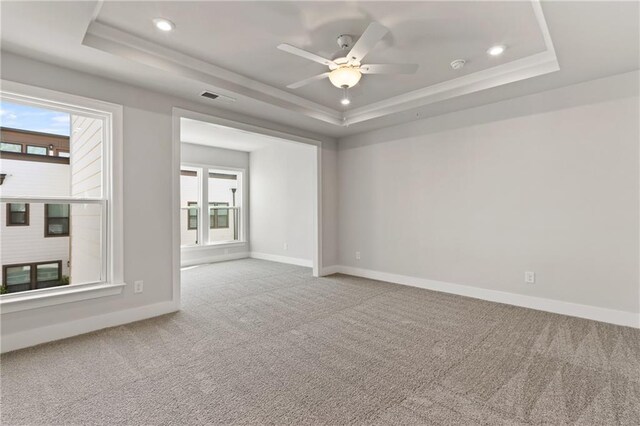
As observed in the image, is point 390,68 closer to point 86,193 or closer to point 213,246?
point 86,193

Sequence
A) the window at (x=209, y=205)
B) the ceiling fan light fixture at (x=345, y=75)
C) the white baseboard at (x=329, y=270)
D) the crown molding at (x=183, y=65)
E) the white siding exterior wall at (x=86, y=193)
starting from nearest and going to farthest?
the crown molding at (x=183, y=65)
the ceiling fan light fixture at (x=345, y=75)
the white siding exterior wall at (x=86, y=193)
the white baseboard at (x=329, y=270)
the window at (x=209, y=205)

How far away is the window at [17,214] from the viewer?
2.75 meters

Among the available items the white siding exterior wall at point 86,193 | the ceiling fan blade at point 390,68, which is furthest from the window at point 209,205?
the ceiling fan blade at point 390,68

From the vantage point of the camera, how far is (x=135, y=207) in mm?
3285

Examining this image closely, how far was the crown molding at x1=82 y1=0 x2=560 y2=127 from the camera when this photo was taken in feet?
8.44

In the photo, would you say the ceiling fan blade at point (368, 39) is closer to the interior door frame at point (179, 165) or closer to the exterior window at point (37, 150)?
the interior door frame at point (179, 165)

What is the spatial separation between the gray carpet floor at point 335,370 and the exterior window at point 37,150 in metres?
1.76

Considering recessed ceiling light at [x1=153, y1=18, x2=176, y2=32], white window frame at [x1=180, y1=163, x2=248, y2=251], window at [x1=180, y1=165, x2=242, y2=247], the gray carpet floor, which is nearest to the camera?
the gray carpet floor

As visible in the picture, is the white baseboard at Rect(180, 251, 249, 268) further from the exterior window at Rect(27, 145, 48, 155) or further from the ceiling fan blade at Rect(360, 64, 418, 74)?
the ceiling fan blade at Rect(360, 64, 418, 74)

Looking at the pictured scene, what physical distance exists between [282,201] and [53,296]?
4.58m

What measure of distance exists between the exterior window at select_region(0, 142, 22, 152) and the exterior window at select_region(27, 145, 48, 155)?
0.20 ft

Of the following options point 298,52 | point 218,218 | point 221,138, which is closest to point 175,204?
point 298,52

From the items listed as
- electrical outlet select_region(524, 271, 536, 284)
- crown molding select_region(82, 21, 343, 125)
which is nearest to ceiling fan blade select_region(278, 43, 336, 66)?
crown molding select_region(82, 21, 343, 125)

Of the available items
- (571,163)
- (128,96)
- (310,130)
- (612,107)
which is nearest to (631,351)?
(571,163)
